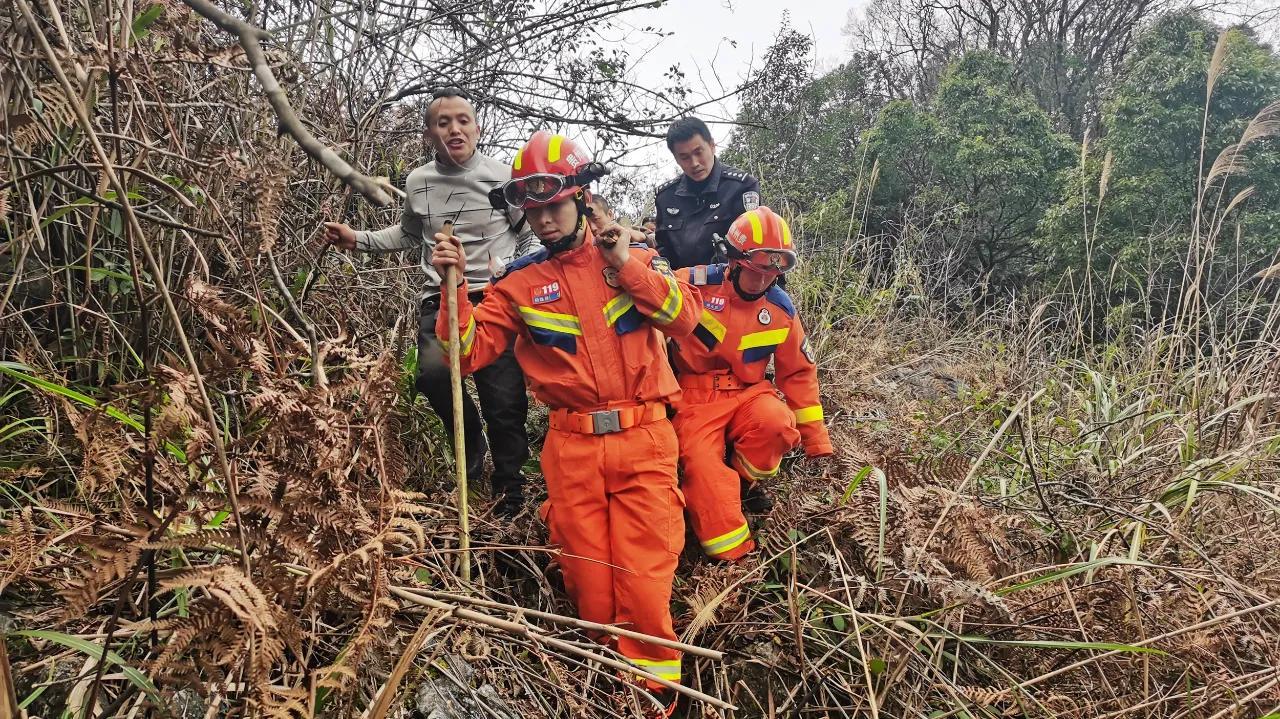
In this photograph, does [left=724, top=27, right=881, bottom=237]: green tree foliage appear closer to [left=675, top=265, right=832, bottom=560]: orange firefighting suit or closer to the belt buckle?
[left=675, top=265, right=832, bottom=560]: orange firefighting suit

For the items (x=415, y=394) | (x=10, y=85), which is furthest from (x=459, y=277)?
(x=10, y=85)

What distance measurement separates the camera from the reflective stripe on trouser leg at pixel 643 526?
2.48 metres

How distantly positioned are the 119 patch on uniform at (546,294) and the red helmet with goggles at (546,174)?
32 centimetres

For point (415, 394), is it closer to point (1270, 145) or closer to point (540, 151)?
point (540, 151)

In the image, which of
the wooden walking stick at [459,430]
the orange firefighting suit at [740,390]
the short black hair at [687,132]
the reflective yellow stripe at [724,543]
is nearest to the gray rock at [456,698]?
the wooden walking stick at [459,430]

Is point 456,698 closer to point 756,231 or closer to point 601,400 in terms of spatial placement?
point 601,400

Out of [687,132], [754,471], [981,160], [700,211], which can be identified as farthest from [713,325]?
[981,160]

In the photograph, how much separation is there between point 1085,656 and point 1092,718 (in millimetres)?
219

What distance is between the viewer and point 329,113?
3574 millimetres

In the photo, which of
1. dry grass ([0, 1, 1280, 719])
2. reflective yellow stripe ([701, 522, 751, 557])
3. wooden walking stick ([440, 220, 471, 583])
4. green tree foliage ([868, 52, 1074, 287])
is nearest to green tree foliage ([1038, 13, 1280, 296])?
green tree foliage ([868, 52, 1074, 287])

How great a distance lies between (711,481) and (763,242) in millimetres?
1086

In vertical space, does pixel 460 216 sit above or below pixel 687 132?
below

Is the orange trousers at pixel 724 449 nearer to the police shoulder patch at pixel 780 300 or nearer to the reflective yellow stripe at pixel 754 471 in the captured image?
the reflective yellow stripe at pixel 754 471

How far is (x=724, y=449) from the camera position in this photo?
126 inches
